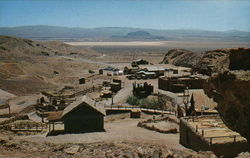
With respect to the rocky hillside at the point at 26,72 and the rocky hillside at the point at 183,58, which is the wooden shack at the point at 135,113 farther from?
the rocky hillside at the point at 183,58

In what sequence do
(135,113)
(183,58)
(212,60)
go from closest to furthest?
1. (135,113)
2. (212,60)
3. (183,58)

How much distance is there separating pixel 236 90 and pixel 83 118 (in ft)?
44.1

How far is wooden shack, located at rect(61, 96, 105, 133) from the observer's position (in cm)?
2106

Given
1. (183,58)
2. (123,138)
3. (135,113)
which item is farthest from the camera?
(183,58)

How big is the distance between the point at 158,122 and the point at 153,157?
377 inches

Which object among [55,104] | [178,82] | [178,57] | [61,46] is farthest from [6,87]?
[61,46]

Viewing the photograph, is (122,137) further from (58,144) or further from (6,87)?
(6,87)

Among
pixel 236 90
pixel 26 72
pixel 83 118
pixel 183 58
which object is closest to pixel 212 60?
pixel 183 58

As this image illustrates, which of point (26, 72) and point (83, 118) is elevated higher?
point (83, 118)

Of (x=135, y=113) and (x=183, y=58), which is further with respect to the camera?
(x=183, y=58)

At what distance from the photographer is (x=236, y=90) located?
1025cm

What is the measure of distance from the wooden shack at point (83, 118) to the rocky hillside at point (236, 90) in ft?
37.8

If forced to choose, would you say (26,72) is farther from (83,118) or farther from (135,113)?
(83,118)

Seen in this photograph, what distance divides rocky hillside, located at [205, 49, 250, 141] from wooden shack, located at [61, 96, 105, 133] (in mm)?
11531
